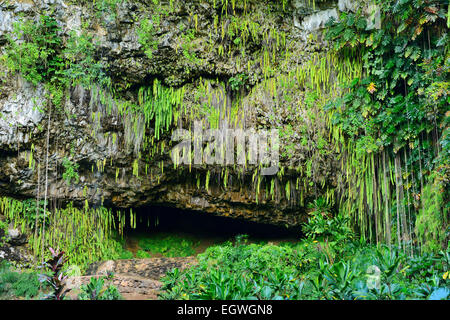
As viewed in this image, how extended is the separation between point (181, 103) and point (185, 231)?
14.1ft

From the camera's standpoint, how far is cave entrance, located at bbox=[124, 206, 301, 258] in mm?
9383

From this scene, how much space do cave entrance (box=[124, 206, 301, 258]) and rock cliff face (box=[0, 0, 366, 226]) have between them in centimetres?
162

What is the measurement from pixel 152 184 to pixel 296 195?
362cm

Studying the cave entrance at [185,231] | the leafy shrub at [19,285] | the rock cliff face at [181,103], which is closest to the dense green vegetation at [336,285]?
the leafy shrub at [19,285]

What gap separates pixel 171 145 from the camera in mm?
7902

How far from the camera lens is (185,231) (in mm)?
10031

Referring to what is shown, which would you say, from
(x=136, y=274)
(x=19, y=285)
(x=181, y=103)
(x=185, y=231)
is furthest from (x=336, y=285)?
(x=185, y=231)

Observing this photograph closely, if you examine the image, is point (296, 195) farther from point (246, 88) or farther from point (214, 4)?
point (214, 4)

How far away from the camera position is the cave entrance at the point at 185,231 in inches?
369

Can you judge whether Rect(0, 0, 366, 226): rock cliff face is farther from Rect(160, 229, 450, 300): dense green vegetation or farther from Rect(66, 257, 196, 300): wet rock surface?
Rect(160, 229, 450, 300): dense green vegetation

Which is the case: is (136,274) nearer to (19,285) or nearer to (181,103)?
(19,285)

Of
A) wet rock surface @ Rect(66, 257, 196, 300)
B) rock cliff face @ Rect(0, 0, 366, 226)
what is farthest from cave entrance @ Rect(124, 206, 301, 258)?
rock cliff face @ Rect(0, 0, 366, 226)

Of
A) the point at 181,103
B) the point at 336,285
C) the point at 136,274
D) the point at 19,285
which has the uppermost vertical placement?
the point at 181,103
